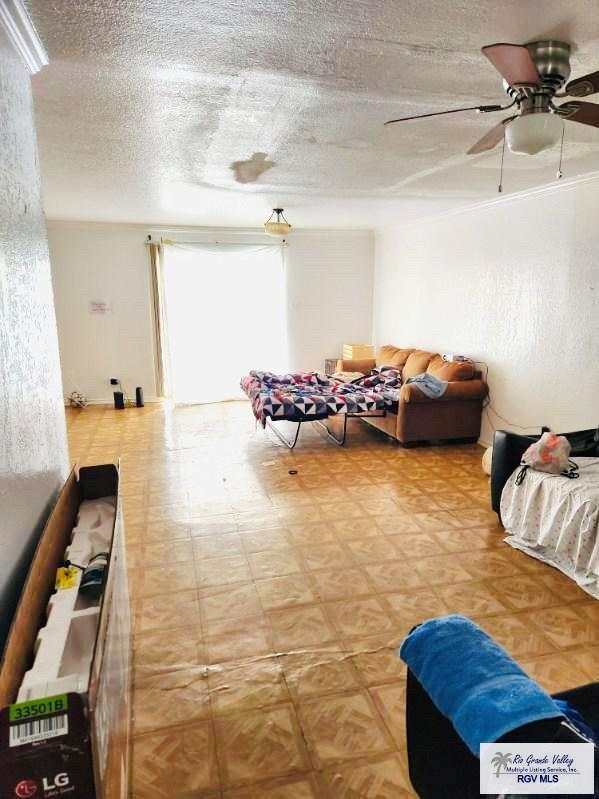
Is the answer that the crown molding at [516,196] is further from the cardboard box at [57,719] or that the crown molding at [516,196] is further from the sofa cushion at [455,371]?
the cardboard box at [57,719]

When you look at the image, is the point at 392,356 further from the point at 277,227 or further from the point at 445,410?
the point at 277,227

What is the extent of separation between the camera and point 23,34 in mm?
1643

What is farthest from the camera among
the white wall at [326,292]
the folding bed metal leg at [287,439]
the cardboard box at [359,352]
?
the white wall at [326,292]

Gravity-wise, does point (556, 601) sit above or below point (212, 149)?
below

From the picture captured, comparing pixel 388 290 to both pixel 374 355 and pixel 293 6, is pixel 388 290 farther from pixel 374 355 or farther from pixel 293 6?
pixel 293 6

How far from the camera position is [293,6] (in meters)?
1.51

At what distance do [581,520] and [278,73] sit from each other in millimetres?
2572

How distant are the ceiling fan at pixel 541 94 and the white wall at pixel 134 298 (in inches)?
209

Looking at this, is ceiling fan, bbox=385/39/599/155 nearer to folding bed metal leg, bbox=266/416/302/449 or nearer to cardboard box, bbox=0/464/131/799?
cardboard box, bbox=0/464/131/799

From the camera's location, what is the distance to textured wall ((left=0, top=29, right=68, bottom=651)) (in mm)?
1320

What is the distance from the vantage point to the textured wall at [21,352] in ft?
4.33

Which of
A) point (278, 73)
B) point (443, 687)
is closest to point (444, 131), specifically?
point (278, 73)

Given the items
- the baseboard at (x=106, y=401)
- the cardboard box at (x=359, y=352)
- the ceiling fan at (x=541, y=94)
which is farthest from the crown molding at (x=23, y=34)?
the cardboard box at (x=359, y=352)
